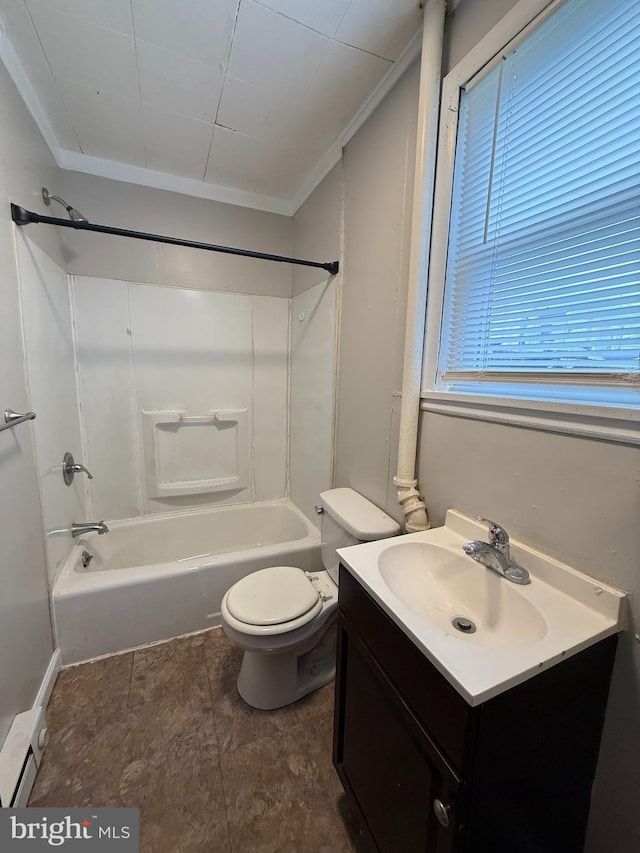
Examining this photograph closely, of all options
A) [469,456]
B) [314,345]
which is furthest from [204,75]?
[469,456]

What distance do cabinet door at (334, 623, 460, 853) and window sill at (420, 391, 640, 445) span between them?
0.71m

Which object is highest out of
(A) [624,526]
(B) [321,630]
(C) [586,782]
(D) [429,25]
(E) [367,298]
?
(D) [429,25]

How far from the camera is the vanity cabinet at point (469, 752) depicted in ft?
1.93

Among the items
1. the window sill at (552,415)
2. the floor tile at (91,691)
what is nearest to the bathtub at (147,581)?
the floor tile at (91,691)

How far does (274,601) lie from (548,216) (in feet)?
5.06

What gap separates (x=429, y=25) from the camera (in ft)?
3.47

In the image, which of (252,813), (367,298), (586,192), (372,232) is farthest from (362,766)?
(372,232)

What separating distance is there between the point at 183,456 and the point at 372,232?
1799 mm

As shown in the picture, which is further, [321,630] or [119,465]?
[119,465]

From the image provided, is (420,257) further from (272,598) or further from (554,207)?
(272,598)

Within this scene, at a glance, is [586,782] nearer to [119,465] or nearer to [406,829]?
[406,829]

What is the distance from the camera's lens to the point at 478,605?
0.90 meters

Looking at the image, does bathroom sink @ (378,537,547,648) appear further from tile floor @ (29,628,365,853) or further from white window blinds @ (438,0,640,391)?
tile floor @ (29,628,365,853)

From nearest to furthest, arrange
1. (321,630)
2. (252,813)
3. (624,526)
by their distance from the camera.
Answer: (624,526) → (252,813) → (321,630)
